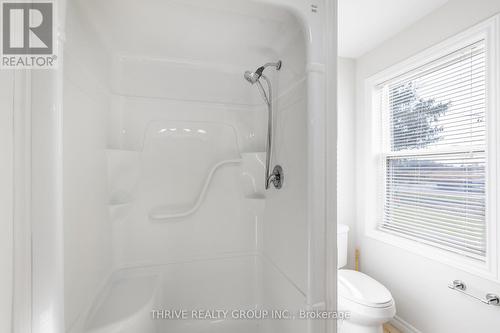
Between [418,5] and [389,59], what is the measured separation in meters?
0.44

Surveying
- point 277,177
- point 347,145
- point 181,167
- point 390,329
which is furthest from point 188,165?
point 390,329

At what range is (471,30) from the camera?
1.42 meters

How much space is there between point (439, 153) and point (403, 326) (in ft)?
4.67

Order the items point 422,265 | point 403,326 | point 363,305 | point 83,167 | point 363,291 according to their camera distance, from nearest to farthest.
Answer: point 83,167 → point 363,305 → point 363,291 → point 422,265 → point 403,326

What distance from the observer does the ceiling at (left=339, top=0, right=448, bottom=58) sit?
5.17ft

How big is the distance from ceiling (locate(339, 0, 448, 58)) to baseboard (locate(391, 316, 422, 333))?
7.96 feet

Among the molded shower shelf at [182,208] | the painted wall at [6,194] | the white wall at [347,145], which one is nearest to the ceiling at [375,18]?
the white wall at [347,145]

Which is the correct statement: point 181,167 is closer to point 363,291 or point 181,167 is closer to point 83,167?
point 83,167

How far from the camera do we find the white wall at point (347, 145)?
7.50ft

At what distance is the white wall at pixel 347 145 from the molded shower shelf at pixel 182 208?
130cm

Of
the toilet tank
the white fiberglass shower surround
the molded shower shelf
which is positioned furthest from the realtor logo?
the toilet tank

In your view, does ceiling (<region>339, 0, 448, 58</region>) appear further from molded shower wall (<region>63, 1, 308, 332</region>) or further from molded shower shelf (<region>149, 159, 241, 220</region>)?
molded shower shelf (<region>149, 159, 241, 220</region>)

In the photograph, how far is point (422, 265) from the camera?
1.68 metres

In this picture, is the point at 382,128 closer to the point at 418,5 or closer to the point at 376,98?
the point at 376,98
